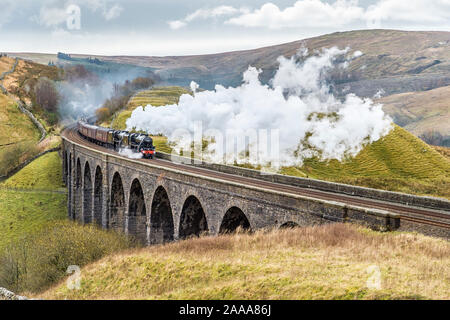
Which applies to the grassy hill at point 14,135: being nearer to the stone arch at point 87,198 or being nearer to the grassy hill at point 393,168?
the stone arch at point 87,198

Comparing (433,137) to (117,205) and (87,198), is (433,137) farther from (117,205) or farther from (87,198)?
(117,205)

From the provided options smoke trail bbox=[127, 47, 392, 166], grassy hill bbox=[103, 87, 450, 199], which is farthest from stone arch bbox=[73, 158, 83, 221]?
grassy hill bbox=[103, 87, 450, 199]

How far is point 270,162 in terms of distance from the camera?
6328 centimetres

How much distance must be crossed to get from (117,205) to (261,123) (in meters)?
25.3

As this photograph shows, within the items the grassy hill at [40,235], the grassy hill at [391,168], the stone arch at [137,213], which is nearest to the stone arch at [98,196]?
the grassy hill at [40,235]

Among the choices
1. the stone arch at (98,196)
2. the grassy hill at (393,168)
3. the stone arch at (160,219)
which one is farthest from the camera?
the grassy hill at (393,168)

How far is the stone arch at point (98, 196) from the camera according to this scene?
48000 mm

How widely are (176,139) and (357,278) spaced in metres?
51.6

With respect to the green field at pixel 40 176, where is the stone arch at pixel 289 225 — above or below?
above

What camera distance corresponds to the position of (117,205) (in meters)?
42.3

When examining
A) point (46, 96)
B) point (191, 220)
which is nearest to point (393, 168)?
point (191, 220)

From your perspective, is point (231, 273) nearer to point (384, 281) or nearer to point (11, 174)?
point (384, 281)

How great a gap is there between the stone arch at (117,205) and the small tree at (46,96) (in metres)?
100
